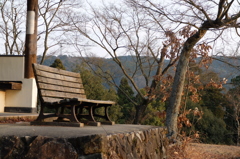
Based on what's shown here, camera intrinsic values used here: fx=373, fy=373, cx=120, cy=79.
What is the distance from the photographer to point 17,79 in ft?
37.0

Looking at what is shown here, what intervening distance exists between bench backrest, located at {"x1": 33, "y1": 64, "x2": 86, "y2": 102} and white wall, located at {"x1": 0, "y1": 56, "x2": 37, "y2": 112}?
4.45 metres

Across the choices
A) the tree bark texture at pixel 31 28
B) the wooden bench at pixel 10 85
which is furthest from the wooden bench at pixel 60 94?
the wooden bench at pixel 10 85

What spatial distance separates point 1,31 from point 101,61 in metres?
9.98

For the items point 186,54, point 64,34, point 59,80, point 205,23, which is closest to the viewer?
point 59,80

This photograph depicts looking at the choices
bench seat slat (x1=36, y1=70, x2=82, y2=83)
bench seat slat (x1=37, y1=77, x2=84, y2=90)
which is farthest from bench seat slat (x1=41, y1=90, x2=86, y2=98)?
bench seat slat (x1=36, y1=70, x2=82, y2=83)

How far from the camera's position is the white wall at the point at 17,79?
11.1 m

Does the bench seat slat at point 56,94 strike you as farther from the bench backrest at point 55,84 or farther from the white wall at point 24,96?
the white wall at point 24,96

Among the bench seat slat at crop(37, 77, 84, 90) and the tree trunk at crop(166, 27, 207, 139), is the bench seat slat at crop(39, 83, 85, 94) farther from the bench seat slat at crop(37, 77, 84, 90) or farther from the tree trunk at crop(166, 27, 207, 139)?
the tree trunk at crop(166, 27, 207, 139)

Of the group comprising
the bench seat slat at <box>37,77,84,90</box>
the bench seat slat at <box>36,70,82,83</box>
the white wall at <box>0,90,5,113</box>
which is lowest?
the white wall at <box>0,90,5,113</box>

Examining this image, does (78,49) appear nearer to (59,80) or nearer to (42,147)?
(59,80)

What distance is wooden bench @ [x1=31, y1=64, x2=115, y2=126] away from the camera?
550 cm

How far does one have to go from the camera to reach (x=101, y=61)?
16812mm

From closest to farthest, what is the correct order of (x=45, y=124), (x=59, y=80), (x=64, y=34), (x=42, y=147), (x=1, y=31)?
(x=42, y=147)
(x=45, y=124)
(x=59, y=80)
(x=64, y=34)
(x=1, y=31)

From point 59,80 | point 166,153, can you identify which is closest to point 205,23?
point 166,153
